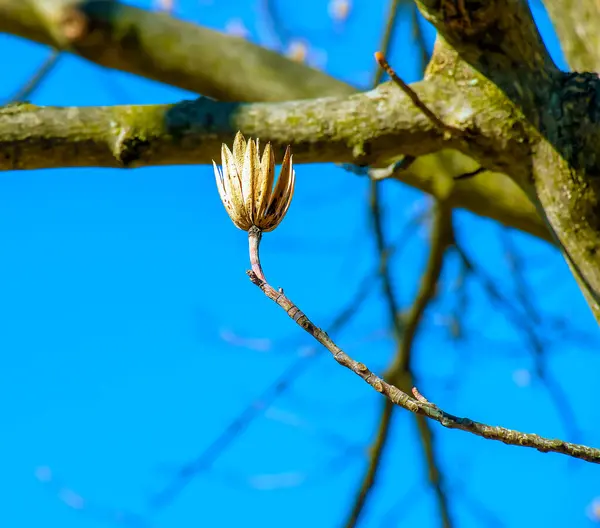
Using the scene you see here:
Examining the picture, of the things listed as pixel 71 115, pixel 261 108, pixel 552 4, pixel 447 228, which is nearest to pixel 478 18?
pixel 261 108

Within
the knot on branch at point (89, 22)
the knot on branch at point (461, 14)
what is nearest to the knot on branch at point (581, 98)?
the knot on branch at point (461, 14)

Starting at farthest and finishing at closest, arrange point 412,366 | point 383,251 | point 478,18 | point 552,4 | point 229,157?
point 383,251, point 412,366, point 552,4, point 478,18, point 229,157

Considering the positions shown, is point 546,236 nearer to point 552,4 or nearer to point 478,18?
point 552,4

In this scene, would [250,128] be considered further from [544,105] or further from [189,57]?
[189,57]

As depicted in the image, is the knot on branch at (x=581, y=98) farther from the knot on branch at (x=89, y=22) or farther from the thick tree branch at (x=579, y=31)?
the knot on branch at (x=89, y=22)

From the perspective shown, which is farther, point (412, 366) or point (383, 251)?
point (383, 251)

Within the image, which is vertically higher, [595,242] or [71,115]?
[71,115]
